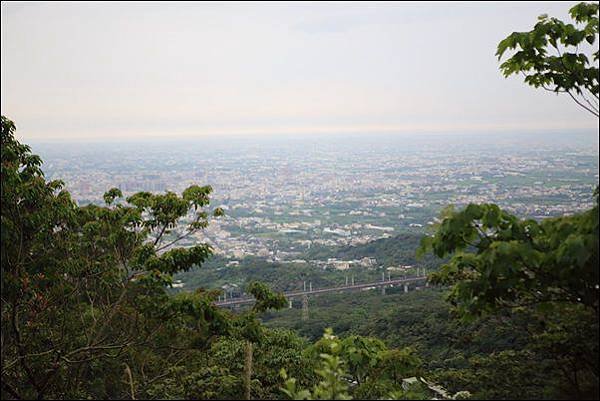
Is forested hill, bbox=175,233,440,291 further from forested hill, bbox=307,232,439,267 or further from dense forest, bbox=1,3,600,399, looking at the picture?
dense forest, bbox=1,3,600,399

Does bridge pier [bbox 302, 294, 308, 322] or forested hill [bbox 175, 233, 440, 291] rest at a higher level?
bridge pier [bbox 302, 294, 308, 322]

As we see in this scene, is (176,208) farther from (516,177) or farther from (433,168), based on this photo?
(433,168)

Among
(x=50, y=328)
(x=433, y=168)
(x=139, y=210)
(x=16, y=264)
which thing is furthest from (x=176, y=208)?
(x=433, y=168)

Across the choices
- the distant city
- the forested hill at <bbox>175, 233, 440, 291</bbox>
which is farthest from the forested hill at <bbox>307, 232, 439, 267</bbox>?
the distant city

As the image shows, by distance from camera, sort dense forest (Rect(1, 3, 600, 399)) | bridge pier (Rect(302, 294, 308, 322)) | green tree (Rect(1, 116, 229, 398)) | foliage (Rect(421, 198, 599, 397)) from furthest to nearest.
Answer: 1. bridge pier (Rect(302, 294, 308, 322))
2. green tree (Rect(1, 116, 229, 398))
3. dense forest (Rect(1, 3, 600, 399))
4. foliage (Rect(421, 198, 599, 397))

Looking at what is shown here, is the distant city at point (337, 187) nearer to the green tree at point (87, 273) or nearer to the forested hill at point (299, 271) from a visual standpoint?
the forested hill at point (299, 271)

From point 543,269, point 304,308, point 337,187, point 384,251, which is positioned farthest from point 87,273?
point 337,187
